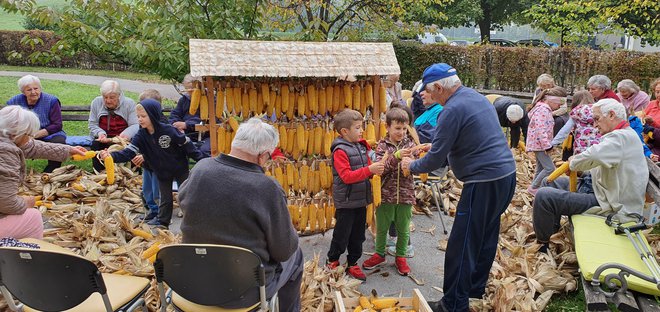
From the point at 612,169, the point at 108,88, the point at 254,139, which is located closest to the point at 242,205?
the point at 254,139

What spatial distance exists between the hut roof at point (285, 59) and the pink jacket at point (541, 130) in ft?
8.33

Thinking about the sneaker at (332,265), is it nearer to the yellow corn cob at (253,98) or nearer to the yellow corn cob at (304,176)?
the yellow corn cob at (304,176)

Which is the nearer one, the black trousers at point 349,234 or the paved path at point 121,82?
the black trousers at point 349,234

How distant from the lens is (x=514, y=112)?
8.20 meters

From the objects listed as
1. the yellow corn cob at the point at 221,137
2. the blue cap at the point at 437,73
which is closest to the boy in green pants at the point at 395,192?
the blue cap at the point at 437,73

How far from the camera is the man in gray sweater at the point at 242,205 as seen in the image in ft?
9.16

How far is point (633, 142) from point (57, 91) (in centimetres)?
1634

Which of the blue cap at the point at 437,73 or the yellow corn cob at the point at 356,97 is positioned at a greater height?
the blue cap at the point at 437,73

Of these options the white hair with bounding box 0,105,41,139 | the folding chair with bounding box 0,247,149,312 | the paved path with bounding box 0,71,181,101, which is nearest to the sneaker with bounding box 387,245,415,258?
the folding chair with bounding box 0,247,149,312

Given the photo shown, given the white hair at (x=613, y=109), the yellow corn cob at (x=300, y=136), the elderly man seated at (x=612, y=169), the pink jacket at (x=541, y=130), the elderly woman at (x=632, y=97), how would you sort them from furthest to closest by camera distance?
the elderly woman at (x=632, y=97) → the pink jacket at (x=541, y=130) → the yellow corn cob at (x=300, y=136) → the white hair at (x=613, y=109) → the elderly man seated at (x=612, y=169)

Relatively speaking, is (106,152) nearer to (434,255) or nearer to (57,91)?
(434,255)

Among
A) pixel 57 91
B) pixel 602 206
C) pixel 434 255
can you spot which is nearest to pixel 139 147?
pixel 434 255

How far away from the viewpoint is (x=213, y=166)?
112 inches

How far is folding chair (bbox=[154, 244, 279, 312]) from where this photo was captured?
8.69 feet
